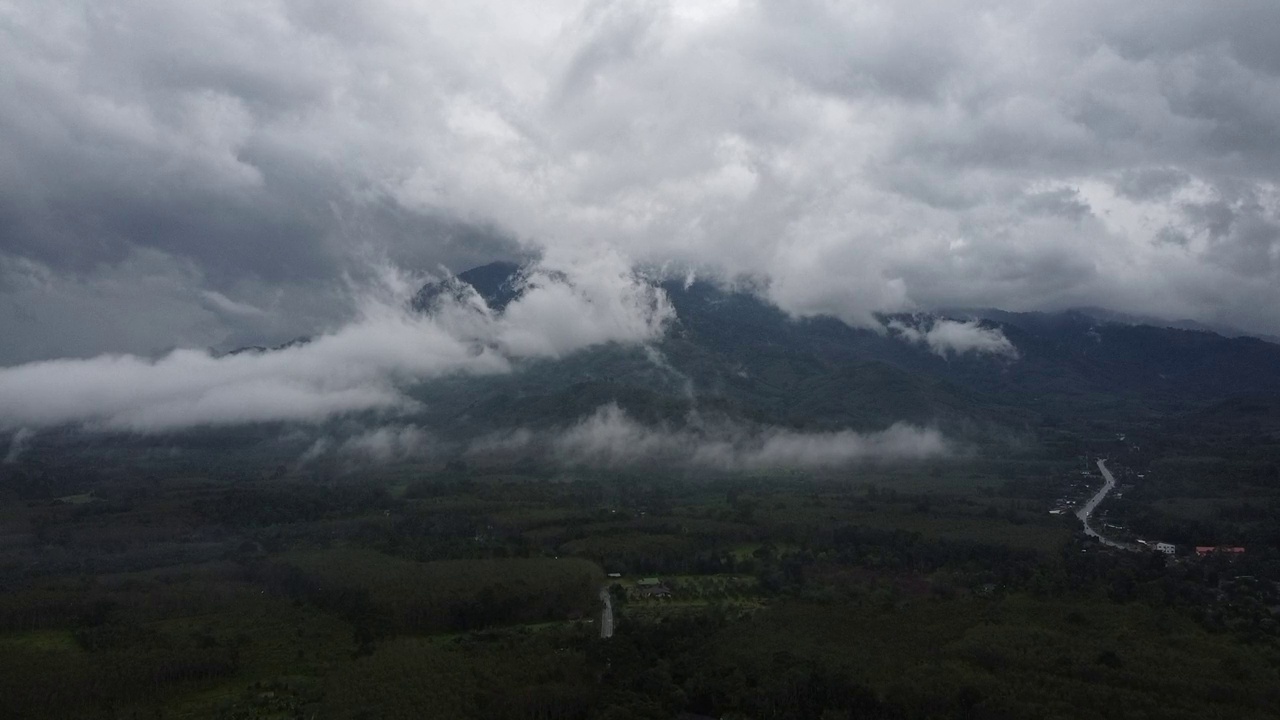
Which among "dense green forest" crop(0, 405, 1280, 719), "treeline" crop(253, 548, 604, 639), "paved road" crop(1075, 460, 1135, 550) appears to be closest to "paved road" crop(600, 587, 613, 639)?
"dense green forest" crop(0, 405, 1280, 719)

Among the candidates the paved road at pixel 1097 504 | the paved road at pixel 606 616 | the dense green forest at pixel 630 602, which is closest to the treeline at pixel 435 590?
the dense green forest at pixel 630 602

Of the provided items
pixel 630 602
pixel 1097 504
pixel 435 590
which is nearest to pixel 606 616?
pixel 630 602

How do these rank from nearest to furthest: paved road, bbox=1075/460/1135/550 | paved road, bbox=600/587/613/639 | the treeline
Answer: paved road, bbox=600/587/613/639
the treeline
paved road, bbox=1075/460/1135/550

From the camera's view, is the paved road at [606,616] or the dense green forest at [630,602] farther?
the paved road at [606,616]

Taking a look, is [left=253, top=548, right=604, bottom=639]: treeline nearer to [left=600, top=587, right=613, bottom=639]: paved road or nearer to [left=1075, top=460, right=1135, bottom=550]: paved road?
[left=600, top=587, right=613, bottom=639]: paved road

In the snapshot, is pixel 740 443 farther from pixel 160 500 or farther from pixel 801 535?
pixel 160 500

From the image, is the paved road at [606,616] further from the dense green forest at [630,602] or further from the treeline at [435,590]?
the treeline at [435,590]
